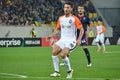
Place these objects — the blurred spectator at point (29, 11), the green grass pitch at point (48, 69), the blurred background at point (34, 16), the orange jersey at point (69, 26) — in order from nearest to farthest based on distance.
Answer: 1. the green grass pitch at point (48, 69)
2. the orange jersey at point (69, 26)
3. the blurred background at point (34, 16)
4. the blurred spectator at point (29, 11)

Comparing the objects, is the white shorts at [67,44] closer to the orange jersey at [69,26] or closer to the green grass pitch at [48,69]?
the orange jersey at [69,26]

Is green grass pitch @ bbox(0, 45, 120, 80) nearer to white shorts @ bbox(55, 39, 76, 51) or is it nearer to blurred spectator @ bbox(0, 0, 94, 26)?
white shorts @ bbox(55, 39, 76, 51)

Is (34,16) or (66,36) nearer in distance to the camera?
(66,36)

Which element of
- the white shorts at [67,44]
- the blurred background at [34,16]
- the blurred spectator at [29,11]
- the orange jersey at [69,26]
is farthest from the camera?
the blurred spectator at [29,11]

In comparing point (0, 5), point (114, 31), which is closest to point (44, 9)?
point (0, 5)

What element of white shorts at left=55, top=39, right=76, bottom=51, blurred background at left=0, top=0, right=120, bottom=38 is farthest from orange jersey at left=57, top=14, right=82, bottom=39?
blurred background at left=0, top=0, right=120, bottom=38

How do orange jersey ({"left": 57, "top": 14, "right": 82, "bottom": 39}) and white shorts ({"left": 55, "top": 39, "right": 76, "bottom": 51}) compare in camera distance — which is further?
orange jersey ({"left": 57, "top": 14, "right": 82, "bottom": 39})

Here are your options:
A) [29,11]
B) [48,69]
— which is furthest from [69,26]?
[29,11]

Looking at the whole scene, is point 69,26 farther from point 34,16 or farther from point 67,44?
point 34,16

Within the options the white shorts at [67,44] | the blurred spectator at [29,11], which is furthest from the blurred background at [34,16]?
the white shorts at [67,44]

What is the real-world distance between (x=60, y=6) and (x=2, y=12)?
25.3ft

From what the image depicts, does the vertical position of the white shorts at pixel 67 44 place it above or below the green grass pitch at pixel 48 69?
above

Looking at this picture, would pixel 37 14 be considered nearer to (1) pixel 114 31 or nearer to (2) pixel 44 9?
(2) pixel 44 9

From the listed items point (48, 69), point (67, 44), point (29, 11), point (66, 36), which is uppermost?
point (29, 11)
